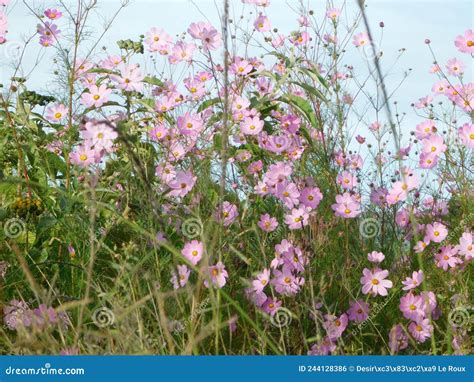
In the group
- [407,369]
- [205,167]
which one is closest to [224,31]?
[407,369]

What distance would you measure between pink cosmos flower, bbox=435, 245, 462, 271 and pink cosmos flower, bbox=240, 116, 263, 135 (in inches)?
33.8

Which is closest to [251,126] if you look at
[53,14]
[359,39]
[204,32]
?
[204,32]

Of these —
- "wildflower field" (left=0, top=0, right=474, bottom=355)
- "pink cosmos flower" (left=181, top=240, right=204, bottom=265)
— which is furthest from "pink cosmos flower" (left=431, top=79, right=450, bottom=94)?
"pink cosmos flower" (left=181, top=240, right=204, bottom=265)

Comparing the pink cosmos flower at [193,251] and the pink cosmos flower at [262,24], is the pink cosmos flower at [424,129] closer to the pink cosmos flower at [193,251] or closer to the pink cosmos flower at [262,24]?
the pink cosmos flower at [262,24]

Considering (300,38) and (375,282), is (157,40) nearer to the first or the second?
(300,38)

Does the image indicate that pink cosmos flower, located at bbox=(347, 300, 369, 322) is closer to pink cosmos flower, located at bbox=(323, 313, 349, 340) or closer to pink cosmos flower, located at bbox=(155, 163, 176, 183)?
pink cosmos flower, located at bbox=(323, 313, 349, 340)

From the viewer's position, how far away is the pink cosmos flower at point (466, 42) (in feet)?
11.2

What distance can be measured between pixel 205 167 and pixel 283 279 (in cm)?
84

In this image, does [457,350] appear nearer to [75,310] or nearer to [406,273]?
[406,273]

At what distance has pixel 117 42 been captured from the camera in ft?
11.3

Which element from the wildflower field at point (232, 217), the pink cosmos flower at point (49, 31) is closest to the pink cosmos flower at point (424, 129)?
the wildflower field at point (232, 217)

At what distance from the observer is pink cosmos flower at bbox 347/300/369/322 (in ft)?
8.52

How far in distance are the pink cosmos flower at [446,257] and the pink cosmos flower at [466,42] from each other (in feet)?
3.43

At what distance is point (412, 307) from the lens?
2.63 metres
